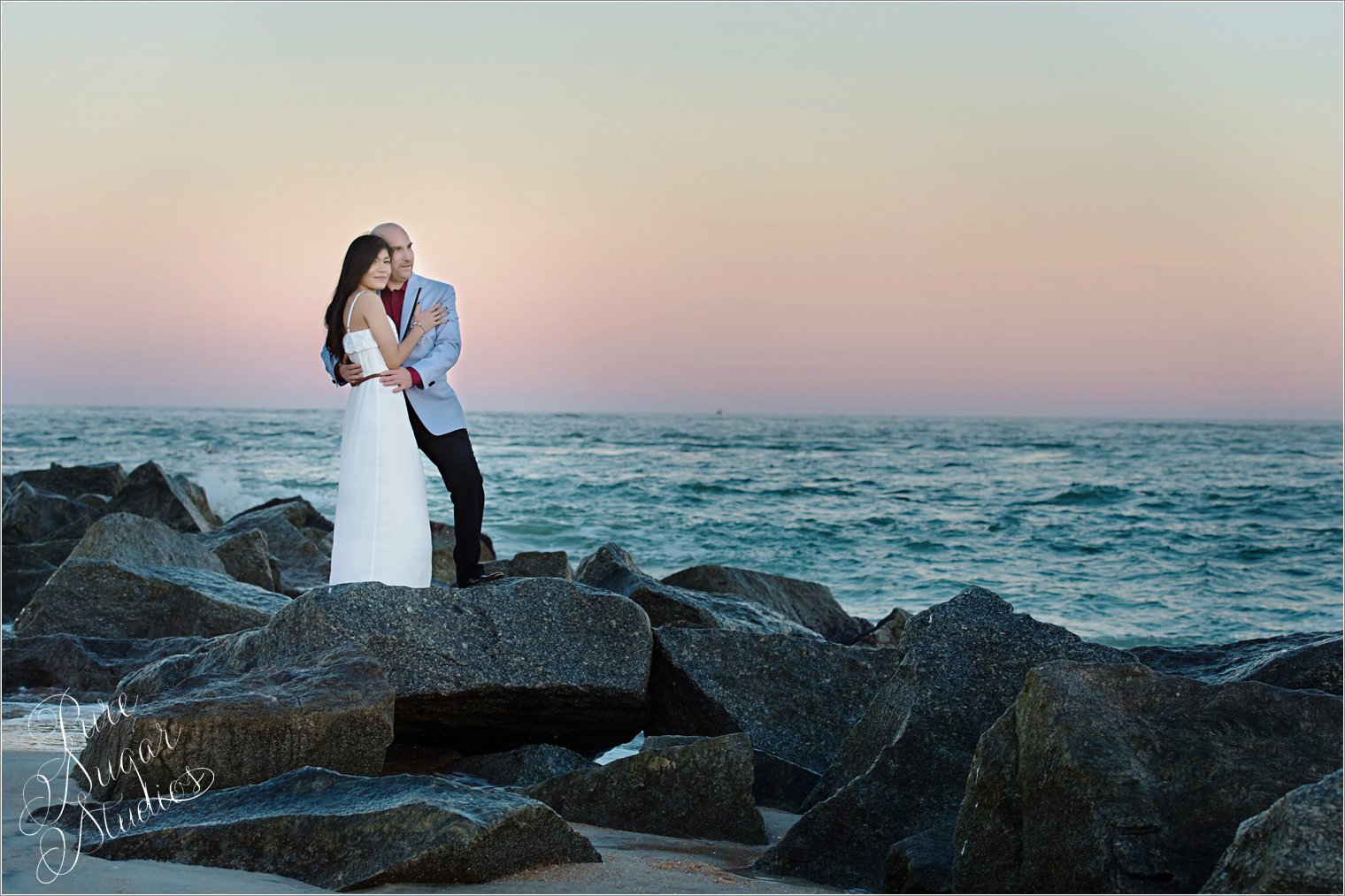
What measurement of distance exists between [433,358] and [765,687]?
2544 millimetres

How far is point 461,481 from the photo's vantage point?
22.4 feet

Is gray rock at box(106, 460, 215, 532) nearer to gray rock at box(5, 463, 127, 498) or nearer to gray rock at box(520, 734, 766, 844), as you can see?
gray rock at box(5, 463, 127, 498)

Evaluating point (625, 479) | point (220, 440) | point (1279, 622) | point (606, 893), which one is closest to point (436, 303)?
point (606, 893)

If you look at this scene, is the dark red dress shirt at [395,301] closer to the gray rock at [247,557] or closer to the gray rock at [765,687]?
the gray rock at [765,687]

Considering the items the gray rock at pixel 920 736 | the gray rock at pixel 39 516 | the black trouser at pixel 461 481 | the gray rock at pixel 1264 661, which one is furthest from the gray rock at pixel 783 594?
the gray rock at pixel 39 516

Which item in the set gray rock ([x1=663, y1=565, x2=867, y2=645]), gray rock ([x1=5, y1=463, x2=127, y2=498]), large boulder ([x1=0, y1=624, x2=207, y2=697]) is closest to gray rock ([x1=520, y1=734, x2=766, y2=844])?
large boulder ([x1=0, y1=624, x2=207, y2=697])

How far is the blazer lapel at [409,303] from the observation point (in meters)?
6.75

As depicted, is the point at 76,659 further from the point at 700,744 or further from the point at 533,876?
the point at 533,876

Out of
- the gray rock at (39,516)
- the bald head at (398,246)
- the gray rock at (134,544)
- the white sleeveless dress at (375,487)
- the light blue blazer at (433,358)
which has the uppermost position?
the bald head at (398,246)

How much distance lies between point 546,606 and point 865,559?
41.8 ft

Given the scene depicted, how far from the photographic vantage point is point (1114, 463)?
3750 centimetres

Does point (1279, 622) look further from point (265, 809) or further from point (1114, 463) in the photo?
point (1114, 463)

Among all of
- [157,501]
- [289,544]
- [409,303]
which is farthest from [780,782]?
[157,501]

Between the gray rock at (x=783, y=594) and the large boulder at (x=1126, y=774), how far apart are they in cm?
509
